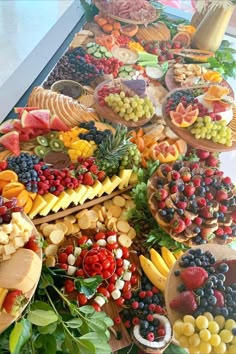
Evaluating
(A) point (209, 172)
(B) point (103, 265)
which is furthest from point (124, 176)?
(B) point (103, 265)

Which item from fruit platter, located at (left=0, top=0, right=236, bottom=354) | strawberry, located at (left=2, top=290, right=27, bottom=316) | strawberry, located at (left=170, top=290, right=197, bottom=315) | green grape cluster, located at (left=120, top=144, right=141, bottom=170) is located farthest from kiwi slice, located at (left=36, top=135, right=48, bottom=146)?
strawberry, located at (left=170, top=290, right=197, bottom=315)

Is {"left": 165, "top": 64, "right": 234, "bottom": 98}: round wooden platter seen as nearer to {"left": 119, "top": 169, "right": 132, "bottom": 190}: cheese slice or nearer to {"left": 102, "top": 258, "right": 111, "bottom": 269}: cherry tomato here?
{"left": 119, "top": 169, "right": 132, "bottom": 190}: cheese slice

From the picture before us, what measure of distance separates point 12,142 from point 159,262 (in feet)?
2.95

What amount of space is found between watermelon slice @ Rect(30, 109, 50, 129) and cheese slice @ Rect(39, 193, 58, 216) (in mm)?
488

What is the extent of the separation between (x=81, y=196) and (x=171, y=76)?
128cm

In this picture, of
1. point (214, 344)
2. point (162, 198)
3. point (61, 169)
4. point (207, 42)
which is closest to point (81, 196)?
point (61, 169)

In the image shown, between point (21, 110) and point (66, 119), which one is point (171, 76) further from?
point (21, 110)

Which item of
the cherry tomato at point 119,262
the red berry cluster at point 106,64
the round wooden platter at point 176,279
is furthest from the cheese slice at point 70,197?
the red berry cluster at point 106,64

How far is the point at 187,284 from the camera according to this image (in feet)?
4.45

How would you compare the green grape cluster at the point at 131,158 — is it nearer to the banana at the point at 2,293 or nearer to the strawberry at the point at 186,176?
the strawberry at the point at 186,176

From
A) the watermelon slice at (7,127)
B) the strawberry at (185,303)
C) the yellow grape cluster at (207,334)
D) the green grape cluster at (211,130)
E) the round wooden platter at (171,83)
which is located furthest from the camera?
the round wooden platter at (171,83)

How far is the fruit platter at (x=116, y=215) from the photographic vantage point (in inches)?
50.8

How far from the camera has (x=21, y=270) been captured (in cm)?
126

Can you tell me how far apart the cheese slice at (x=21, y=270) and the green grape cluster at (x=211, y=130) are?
117 cm
